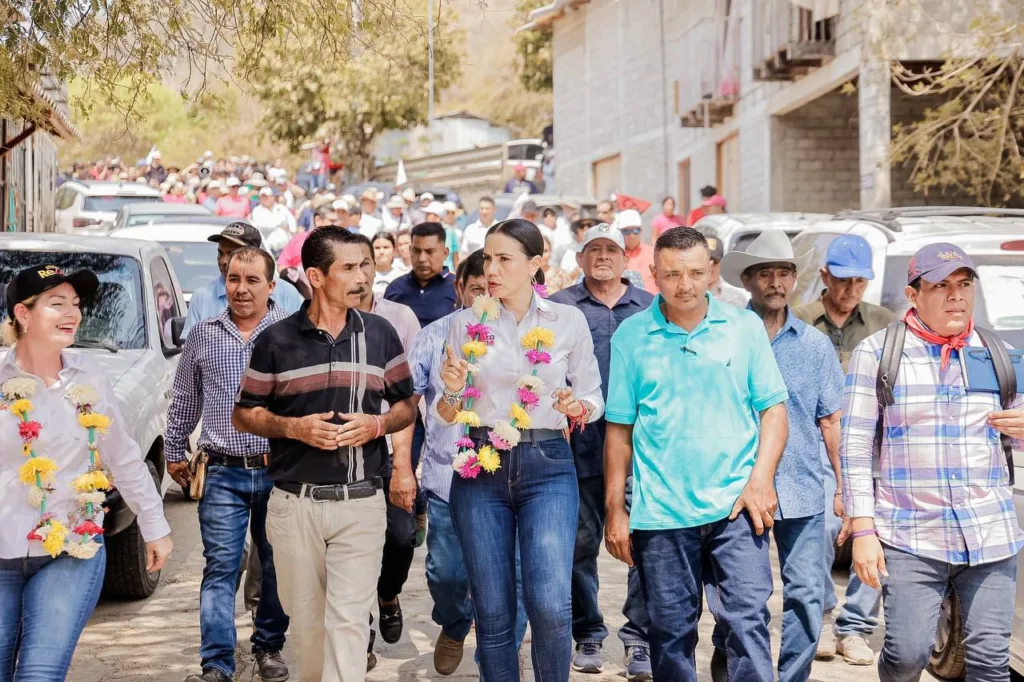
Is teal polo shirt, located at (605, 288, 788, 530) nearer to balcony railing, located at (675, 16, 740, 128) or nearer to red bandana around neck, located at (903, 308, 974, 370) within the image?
red bandana around neck, located at (903, 308, 974, 370)

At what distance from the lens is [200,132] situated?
75.4 m

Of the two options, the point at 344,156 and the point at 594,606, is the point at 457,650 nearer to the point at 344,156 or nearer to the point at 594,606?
the point at 594,606

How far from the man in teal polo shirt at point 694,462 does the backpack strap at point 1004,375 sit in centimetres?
77

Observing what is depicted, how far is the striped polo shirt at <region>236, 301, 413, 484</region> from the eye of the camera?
5320 millimetres

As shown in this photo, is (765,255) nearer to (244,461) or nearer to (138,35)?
(244,461)

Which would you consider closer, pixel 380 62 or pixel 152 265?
pixel 152 265

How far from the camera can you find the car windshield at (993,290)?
824cm

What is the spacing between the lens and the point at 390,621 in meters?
7.18

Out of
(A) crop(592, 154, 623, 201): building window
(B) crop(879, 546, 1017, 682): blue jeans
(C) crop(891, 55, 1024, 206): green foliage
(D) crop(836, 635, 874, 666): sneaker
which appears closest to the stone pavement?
(D) crop(836, 635, 874, 666): sneaker

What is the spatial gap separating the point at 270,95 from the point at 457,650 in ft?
137

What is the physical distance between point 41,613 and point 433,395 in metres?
2.26

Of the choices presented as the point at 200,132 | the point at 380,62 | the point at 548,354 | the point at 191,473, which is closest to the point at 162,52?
the point at 191,473

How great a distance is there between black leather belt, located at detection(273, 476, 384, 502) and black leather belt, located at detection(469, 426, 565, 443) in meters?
0.45

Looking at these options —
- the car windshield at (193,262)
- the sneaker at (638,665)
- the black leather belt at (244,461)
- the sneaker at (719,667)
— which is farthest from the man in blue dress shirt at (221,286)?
the car windshield at (193,262)
